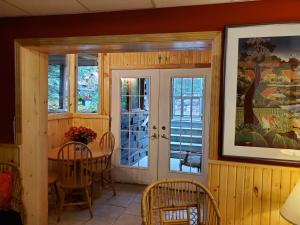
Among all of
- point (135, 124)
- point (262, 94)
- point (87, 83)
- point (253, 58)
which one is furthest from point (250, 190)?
point (87, 83)

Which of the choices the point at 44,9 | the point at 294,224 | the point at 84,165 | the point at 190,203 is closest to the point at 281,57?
the point at 294,224

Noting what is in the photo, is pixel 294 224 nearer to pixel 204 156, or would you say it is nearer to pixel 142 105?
pixel 204 156

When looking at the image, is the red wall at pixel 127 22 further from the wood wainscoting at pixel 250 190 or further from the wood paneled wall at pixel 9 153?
the wood wainscoting at pixel 250 190

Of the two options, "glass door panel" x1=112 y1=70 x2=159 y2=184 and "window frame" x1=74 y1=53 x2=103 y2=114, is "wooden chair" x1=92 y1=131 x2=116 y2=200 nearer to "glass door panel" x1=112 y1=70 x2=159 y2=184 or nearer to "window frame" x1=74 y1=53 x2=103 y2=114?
"glass door panel" x1=112 y1=70 x2=159 y2=184

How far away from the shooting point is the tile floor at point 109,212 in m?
3.23

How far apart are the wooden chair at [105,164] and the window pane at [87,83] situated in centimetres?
58

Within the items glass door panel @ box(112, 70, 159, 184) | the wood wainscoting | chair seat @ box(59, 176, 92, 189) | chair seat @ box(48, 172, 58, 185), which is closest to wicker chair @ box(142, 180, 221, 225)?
the wood wainscoting

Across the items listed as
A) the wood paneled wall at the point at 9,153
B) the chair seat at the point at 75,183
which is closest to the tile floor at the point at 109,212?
the chair seat at the point at 75,183

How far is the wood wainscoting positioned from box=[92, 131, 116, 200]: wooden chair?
2030 millimetres

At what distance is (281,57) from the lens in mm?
1818

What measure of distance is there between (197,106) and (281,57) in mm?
2360

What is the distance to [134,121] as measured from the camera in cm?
457

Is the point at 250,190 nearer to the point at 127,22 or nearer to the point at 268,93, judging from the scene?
the point at 268,93

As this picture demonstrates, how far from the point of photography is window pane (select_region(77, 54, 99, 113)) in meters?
4.74
